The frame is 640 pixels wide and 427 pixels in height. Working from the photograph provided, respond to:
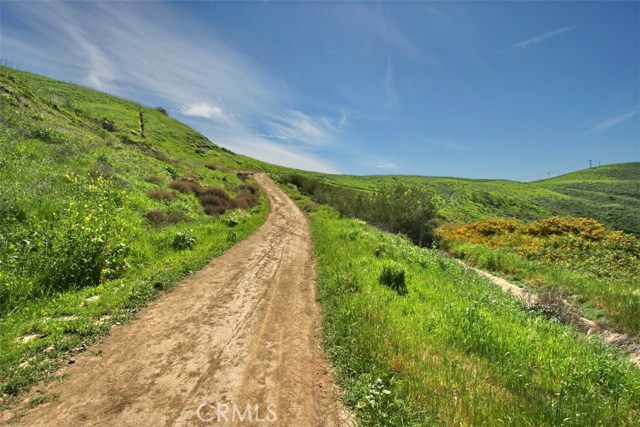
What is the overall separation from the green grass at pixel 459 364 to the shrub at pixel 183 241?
6.11 m

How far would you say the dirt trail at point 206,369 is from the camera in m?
4.55

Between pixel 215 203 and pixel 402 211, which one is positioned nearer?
pixel 215 203

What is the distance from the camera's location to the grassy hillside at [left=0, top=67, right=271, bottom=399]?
20.8ft

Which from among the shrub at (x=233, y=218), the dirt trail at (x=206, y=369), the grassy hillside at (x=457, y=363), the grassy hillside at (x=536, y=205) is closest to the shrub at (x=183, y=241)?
the dirt trail at (x=206, y=369)

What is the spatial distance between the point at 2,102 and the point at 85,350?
2522cm

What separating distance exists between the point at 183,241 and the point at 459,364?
11041 millimetres

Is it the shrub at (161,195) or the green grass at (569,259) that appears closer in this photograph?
the green grass at (569,259)

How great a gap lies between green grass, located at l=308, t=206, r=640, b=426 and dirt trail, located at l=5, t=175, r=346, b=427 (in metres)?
0.69

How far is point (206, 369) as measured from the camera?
5.60 m

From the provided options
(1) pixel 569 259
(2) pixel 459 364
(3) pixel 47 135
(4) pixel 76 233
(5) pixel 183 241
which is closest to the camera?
(2) pixel 459 364

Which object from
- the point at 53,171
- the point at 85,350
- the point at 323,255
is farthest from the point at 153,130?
the point at 85,350

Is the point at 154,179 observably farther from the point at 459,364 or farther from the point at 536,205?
the point at 536,205

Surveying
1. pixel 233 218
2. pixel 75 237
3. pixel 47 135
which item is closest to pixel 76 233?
pixel 75 237

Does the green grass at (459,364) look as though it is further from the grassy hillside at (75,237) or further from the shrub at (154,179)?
the shrub at (154,179)
